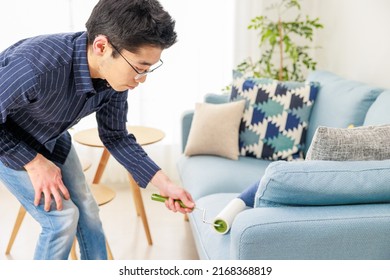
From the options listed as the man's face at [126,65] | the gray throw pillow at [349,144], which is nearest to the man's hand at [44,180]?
the man's face at [126,65]

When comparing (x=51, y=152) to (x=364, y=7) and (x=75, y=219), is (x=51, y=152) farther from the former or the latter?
(x=364, y=7)

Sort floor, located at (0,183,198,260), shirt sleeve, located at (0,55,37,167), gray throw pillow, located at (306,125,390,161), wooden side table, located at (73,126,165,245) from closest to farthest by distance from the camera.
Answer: shirt sleeve, located at (0,55,37,167) → gray throw pillow, located at (306,125,390,161) → floor, located at (0,183,198,260) → wooden side table, located at (73,126,165,245)

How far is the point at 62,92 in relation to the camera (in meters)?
1.43

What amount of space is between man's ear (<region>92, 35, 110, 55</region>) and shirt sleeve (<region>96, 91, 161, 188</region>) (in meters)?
0.28

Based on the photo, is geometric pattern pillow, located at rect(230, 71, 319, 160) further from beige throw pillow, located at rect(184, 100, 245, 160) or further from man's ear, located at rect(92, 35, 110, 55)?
man's ear, located at rect(92, 35, 110, 55)

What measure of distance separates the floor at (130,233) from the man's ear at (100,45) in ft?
4.65

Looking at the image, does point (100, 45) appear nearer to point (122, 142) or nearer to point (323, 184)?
point (122, 142)

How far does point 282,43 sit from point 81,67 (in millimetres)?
2470

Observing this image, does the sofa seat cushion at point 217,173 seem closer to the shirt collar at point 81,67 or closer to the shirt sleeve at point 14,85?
the shirt collar at point 81,67

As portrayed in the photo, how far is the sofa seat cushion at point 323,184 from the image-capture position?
1.45m

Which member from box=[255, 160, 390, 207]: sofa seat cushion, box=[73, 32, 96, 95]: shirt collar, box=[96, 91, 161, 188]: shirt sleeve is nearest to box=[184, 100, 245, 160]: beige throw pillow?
box=[96, 91, 161, 188]: shirt sleeve

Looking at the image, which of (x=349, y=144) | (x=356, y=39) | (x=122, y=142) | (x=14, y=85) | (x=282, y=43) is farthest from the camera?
(x=282, y=43)

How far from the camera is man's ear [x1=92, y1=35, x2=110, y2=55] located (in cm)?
138

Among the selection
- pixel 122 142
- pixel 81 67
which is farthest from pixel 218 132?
pixel 81 67
